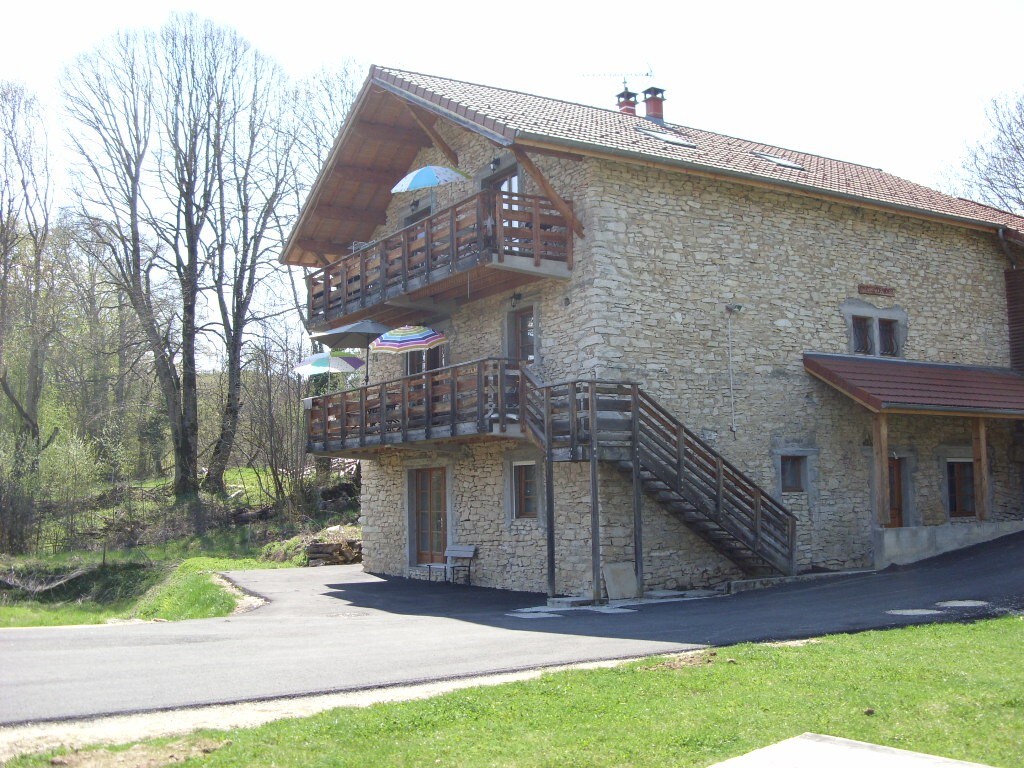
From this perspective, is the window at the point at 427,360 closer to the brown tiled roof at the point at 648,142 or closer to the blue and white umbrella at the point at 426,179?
the blue and white umbrella at the point at 426,179

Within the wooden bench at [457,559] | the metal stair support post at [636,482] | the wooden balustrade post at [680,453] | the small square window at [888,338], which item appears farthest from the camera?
the small square window at [888,338]

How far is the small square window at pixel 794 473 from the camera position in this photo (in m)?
17.5

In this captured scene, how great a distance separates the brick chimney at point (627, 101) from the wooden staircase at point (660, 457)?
9.48 m

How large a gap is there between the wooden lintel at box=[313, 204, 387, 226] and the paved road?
8.77 m

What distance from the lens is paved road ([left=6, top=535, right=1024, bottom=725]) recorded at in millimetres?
8109

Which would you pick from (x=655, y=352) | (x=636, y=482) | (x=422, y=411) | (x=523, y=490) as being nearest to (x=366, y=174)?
(x=422, y=411)

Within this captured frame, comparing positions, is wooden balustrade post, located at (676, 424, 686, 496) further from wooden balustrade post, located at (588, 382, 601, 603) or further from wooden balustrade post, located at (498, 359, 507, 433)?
wooden balustrade post, located at (498, 359, 507, 433)

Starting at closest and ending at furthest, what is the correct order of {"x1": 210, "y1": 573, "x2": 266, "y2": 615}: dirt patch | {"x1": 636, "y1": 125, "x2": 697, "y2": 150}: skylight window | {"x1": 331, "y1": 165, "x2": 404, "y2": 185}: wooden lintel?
{"x1": 210, "y1": 573, "x2": 266, "y2": 615}: dirt patch < {"x1": 636, "y1": 125, "x2": 697, "y2": 150}: skylight window < {"x1": 331, "y1": 165, "x2": 404, "y2": 185}: wooden lintel

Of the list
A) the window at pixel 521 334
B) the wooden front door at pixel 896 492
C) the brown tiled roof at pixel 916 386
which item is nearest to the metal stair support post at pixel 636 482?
the window at pixel 521 334

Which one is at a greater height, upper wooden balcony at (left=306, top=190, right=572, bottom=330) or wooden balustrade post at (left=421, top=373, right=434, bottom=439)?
upper wooden balcony at (left=306, top=190, right=572, bottom=330)

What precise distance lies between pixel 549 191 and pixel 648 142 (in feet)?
8.34

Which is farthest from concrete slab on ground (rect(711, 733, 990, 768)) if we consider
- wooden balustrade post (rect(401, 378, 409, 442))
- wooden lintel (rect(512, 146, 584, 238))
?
wooden balustrade post (rect(401, 378, 409, 442))

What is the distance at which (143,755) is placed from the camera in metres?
5.93

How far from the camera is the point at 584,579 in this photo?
15.3 m
